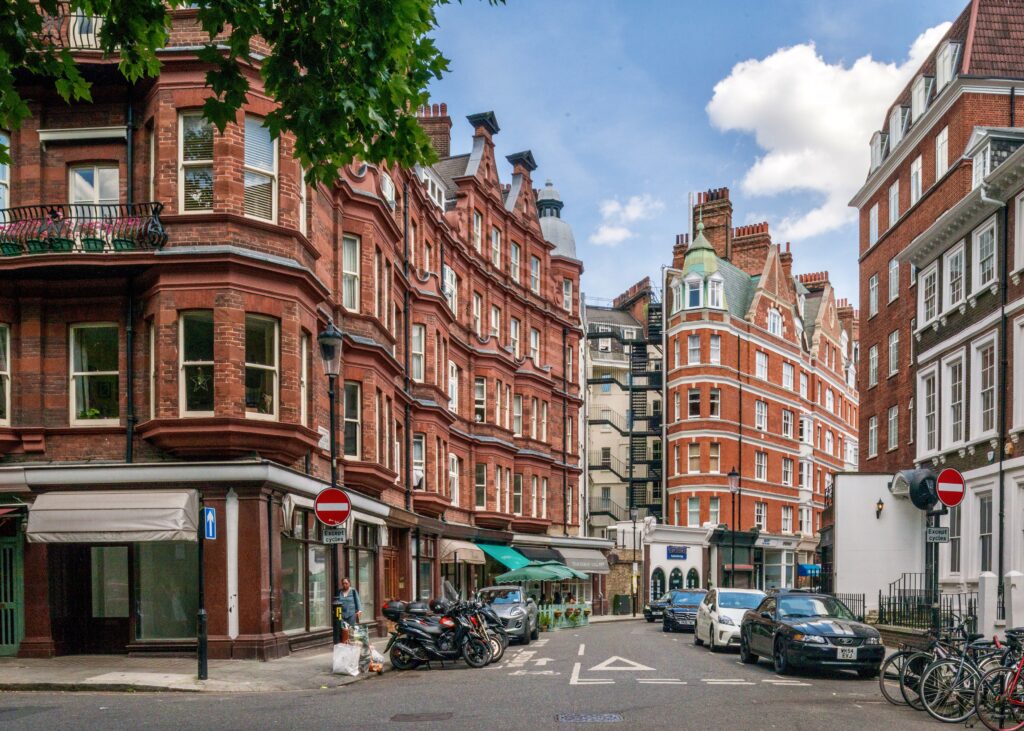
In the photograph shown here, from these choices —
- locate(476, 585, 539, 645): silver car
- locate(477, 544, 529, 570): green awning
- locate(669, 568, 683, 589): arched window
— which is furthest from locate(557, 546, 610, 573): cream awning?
locate(476, 585, 539, 645): silver car

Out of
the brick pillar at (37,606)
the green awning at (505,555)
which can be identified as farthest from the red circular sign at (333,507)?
the green awning at (505,555)

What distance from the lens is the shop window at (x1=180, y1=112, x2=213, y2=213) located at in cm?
2127

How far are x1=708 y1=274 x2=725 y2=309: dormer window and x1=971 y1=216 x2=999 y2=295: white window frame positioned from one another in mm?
39802

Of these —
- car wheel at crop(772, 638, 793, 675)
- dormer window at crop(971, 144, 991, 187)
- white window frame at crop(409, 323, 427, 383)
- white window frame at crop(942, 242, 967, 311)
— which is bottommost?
car wheel at crop(772, 638, 793, 675)

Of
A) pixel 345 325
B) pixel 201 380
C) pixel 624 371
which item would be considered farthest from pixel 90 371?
pixel 624 371

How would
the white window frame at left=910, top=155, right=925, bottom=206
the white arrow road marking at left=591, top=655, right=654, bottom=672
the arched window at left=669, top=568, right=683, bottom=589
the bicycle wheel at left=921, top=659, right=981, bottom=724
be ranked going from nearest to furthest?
the bicycle wheel at left=921, top=659, right=981, bottom=724 < the white arrow road marking at left=591, top=655, right=654, bottom=672 < the white window frame at left=910, top=155, right=925, bottom=206 < the arched window at left=669, top=568, right=683, bottom=589

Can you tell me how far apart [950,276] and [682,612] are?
549 inches

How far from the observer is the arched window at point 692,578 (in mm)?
65438

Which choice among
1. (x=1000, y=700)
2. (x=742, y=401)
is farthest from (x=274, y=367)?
(x=742, y=401)

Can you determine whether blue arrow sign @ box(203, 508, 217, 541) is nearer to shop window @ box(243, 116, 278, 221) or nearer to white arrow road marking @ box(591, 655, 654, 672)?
shop window @ box(243, 116, 278, 221)

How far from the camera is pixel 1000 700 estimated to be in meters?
12.3

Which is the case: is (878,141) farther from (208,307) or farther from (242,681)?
(242,681)

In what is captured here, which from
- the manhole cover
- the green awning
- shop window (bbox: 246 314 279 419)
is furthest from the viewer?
the green awning

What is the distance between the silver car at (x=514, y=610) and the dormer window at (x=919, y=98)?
803 inches
